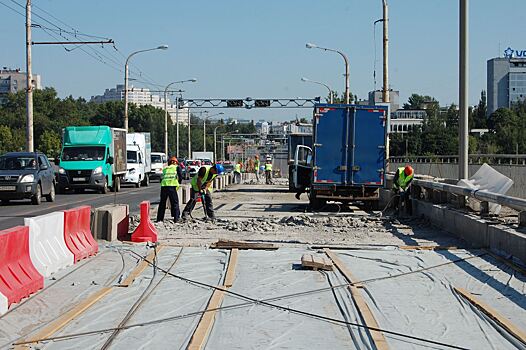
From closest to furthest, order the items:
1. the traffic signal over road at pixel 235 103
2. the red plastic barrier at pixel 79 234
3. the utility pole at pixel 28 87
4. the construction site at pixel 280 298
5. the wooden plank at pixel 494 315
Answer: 1. the construction site at pixel 280 298
2. the wooden plank at pixel 494 315
3. the red plastic barrier at pixel 79 234
4. the utility pole at pixel 28 87
5. the traffic signal over road at pixel 235 103

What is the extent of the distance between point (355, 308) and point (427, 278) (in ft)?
8.97

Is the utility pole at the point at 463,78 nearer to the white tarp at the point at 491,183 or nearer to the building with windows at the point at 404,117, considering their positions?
the white tarp at the point at 491,183

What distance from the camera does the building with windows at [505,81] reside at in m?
193

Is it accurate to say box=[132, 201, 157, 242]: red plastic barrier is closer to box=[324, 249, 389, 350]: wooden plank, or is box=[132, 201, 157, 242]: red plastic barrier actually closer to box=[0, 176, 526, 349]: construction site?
box=[0, 176, 526, 349]: construction site

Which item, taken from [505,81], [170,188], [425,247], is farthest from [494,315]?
[505,81]

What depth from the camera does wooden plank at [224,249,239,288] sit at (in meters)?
11.4

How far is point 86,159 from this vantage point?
132ft

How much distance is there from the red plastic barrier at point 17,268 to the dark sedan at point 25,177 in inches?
761

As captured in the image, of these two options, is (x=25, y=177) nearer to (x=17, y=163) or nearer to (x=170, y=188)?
(x=17, y=163)

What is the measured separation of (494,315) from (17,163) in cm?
Result: 2433

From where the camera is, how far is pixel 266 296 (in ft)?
34.0

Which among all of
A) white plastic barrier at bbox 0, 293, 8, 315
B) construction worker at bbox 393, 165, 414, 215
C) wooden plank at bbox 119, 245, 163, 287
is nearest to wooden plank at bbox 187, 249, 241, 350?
wooden plank at bbox 119, 245, 163, 287

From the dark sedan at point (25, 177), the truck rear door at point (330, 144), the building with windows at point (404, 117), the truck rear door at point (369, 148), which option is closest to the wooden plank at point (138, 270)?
the truck rear door at point (330, 144)

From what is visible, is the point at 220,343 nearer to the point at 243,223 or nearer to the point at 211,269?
the point at 211,269
